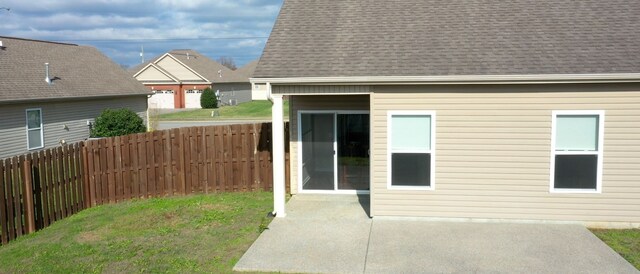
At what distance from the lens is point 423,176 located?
10852 millimetres

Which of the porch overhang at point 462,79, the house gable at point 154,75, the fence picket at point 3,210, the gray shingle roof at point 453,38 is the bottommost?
the fence picket at point 3,210

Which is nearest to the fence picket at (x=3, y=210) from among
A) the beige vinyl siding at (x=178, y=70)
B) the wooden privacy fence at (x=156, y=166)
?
the wooden privacy fence at (x=156, y=166)

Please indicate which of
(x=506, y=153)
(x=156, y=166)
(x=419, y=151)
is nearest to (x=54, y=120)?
(x=156, y=166)

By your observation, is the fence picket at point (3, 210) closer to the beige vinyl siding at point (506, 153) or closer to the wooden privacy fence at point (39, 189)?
the wooden privacy fence at point (39, 189)

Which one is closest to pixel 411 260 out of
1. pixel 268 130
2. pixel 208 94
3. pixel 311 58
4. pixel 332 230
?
pixel 332 230

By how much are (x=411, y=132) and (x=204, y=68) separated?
161 feet

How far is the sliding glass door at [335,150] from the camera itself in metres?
13.1

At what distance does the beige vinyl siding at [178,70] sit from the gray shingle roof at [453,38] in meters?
42.9

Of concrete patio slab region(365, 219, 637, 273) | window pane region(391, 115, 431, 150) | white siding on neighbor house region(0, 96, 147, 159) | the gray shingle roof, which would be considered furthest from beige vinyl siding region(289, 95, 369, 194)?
white siding on neighbor house region(0, 96, 147, 159)

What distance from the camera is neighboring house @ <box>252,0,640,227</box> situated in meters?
10.2

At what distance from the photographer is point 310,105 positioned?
1320cm

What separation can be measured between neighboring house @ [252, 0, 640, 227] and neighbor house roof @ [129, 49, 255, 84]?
45.3 m

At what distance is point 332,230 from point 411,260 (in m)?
2.08

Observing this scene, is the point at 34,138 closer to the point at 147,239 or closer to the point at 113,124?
the point at 113,124
